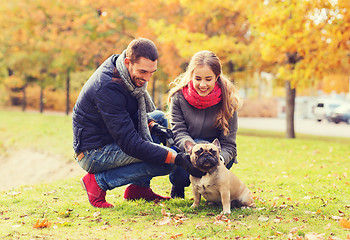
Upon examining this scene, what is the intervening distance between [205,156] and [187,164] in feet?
Answer: 0.93

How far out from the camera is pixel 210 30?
56.4ft

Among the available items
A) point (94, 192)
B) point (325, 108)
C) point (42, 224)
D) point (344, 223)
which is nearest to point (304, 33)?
point (344, 223)

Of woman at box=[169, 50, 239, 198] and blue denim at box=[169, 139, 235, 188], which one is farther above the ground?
woman at box=[169, 50, 239, 198]

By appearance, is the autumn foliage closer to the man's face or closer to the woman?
the woman

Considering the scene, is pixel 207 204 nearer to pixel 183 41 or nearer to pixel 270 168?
pixel 270 168

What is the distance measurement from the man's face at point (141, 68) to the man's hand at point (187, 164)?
3.17ft

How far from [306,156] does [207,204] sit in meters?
5.98

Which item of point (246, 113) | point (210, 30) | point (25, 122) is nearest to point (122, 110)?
point (210, 30)

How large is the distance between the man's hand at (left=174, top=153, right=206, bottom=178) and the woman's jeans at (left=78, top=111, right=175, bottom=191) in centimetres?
22

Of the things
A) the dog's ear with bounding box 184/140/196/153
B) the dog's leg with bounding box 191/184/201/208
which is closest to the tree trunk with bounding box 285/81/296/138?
the dog's leg with bounding box 191/184/201/208

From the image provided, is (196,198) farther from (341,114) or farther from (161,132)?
(341,114)

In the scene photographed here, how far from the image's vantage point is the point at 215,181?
14.3 ft

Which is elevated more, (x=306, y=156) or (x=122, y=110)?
(x=122, y=110)

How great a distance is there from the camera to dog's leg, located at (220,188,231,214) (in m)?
4.38
